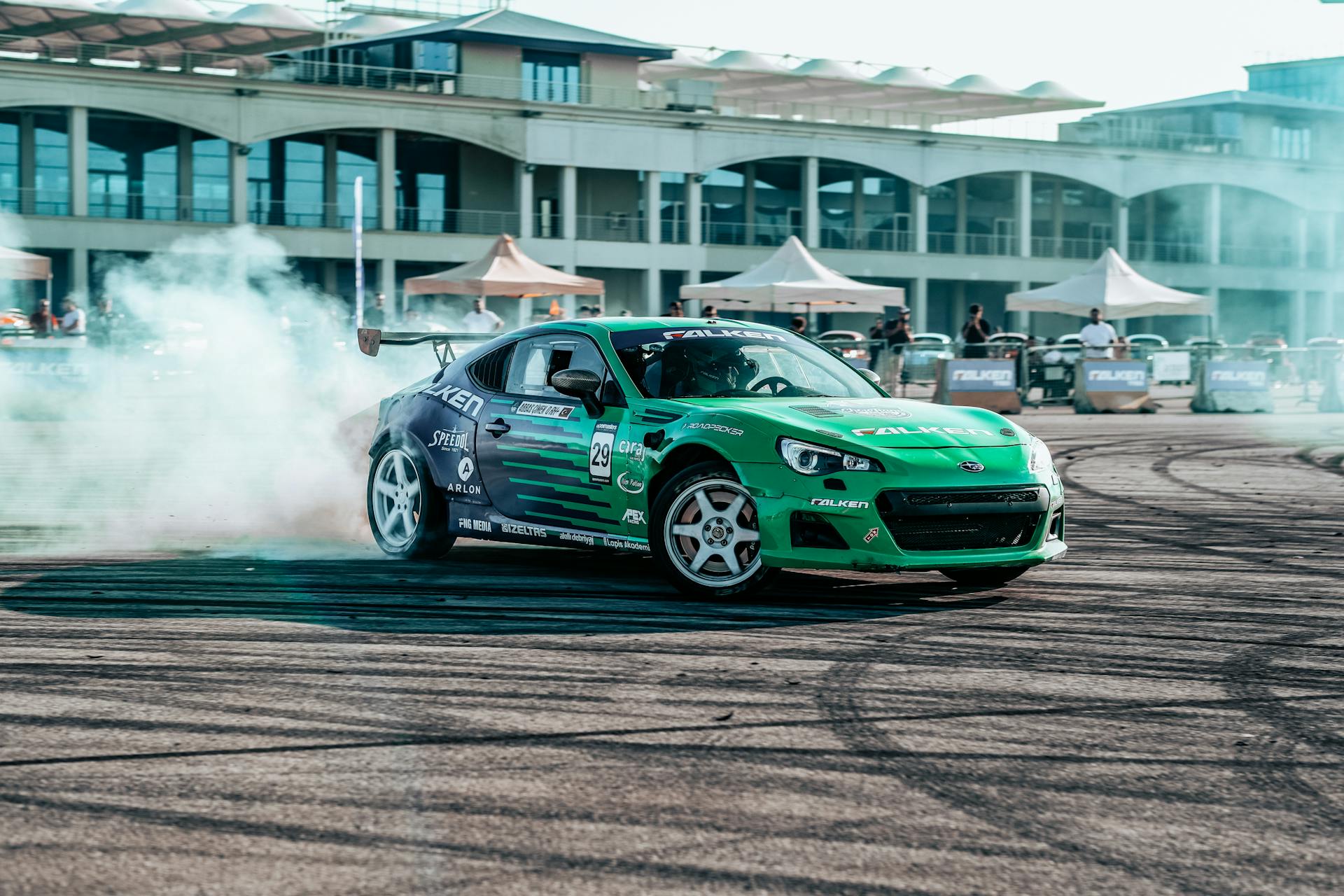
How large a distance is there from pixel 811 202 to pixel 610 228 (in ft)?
26.5

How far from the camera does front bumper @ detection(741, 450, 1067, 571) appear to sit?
7.42 meters

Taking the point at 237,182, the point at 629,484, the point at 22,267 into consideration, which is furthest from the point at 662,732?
the point at 237,182

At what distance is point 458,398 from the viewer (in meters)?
9.16

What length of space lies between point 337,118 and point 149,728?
164 feet

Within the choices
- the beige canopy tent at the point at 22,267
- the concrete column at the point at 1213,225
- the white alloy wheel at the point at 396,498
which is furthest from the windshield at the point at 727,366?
the concrete column at the point at 1213,225

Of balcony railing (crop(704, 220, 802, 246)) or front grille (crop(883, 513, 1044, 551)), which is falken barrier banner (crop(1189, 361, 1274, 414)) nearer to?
front grille (crop(883, 513, 1044, 551))

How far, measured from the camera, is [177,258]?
53.9 meters

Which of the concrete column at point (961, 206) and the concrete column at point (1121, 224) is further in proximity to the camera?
the concrete column at point (961, 206)

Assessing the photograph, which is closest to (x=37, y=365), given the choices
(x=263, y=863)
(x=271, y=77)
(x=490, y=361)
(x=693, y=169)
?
(x=490, y=361)

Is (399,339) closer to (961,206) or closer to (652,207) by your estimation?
(652,207)

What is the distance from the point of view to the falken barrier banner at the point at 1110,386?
27625 millimetres

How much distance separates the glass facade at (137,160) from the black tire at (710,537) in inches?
1880

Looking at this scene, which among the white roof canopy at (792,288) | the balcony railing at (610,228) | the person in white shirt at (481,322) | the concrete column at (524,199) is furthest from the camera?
the balcony railing at (610,228)

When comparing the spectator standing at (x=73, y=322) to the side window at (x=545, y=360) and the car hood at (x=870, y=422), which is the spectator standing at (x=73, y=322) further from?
the car hood at (x=870, y=422)
